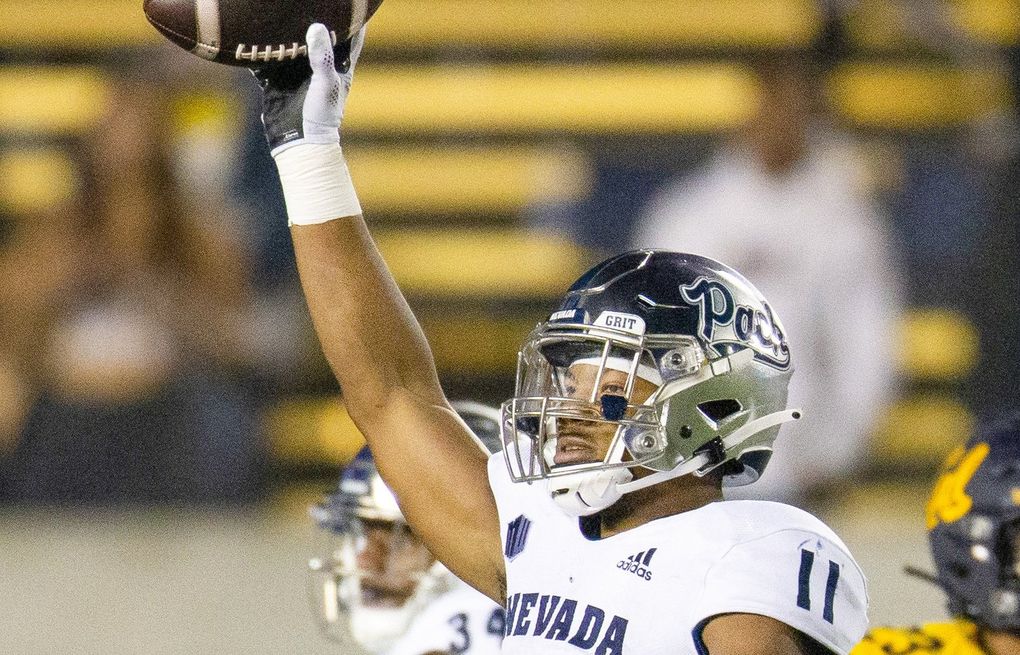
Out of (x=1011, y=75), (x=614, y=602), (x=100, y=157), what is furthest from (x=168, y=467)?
(x=614, y=602)

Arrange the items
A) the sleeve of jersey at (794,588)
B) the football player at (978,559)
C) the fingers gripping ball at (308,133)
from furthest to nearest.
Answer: the football player at (978,559) < the fingers gripping ball at (308,133) < the sleeve of jersey at (794,588)

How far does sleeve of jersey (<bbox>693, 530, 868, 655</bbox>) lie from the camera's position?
1837 millimetres

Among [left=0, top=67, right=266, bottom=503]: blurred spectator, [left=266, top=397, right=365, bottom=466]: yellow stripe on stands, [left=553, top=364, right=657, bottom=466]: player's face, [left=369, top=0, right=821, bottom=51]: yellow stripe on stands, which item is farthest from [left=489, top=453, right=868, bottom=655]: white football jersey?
[left=369, top=0, right=821, bottom=51]: yellow stripe on stands

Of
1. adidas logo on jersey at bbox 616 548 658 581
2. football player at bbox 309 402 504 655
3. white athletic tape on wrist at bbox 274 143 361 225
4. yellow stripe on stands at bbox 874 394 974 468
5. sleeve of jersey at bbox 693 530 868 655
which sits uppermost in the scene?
white athletic tape on wrist at bbox 274 143 361 225

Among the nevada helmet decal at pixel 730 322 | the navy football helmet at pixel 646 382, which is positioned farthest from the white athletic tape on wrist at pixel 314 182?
the nevada helmet decal at pixel 730 322

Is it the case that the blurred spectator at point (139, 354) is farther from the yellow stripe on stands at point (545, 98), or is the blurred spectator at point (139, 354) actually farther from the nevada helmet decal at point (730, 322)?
the nevada helmet decal at point (730, 322)

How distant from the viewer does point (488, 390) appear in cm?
657

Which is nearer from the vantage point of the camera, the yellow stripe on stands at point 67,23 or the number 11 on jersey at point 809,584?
the number 11 on jersey at point 809,584

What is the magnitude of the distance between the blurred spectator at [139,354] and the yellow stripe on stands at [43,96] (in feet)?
3.58

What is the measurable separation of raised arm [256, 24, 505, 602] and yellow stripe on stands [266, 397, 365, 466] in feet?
13.5

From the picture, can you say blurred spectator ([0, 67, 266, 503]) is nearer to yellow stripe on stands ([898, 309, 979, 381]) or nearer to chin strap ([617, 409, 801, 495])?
yellow stripe on stands ([898, 309, 979, 381])

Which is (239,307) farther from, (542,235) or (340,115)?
(340,115)

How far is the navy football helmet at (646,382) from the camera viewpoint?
2.02 metres

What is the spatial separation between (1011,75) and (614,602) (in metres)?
4.94
